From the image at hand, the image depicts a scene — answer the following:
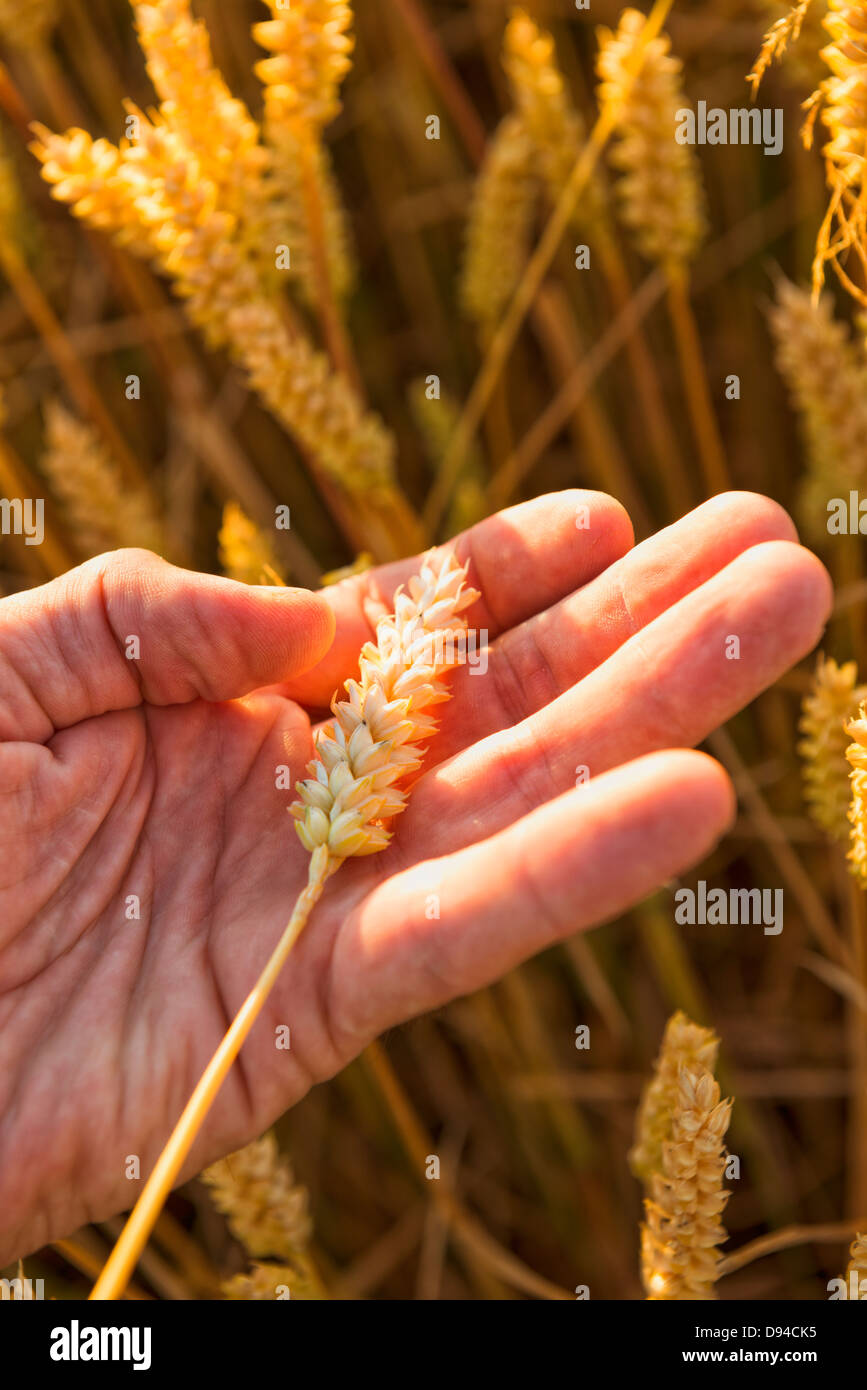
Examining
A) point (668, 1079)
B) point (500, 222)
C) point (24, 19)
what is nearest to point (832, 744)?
point (668, 1079)

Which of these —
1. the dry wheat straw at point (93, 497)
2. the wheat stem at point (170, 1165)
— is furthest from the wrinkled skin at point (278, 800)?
the dry wheat straw at point (93, 497)

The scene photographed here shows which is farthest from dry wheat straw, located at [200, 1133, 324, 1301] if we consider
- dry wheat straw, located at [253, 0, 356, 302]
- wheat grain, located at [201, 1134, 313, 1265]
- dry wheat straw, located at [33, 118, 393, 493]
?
dry wheat straw, located at [253, 0, 356, 302]

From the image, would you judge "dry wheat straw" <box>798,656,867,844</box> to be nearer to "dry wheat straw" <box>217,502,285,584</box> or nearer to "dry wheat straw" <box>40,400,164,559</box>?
"dry wheat straw" <box>217,502,285,584</box>

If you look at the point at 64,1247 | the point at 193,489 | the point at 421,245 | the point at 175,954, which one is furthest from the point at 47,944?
the point at 421,245

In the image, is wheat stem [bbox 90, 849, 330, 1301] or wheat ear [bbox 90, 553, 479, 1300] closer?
wheat stem [bbox 90, 849, 330, 1301]

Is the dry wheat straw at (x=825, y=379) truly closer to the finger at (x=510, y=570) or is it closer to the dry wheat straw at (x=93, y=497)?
the finger at (x=510, y=570)
